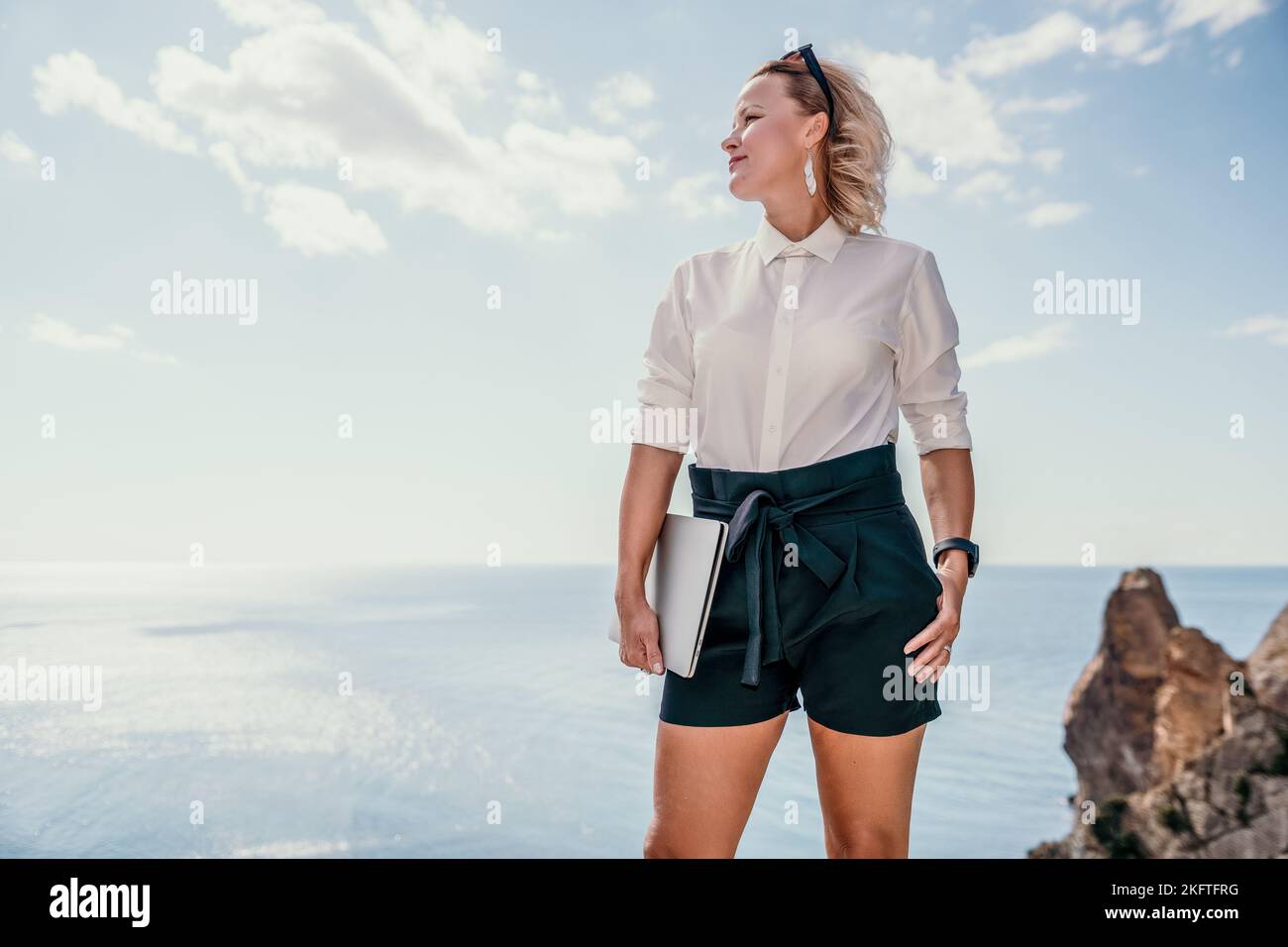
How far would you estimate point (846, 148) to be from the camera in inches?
58.4

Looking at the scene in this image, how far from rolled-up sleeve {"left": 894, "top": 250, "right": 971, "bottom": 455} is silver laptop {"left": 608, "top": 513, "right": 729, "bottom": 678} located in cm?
39

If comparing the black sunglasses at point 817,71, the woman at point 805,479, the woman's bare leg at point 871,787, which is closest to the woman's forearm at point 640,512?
the woman at point 805,479

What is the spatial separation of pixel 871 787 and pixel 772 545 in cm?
38

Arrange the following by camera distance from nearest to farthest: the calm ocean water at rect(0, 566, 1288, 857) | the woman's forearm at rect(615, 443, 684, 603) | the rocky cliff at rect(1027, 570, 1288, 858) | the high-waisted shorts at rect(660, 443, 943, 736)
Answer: the high-waisted shorts at rect(660, 443, 943, 736) < the woman's forearm at rect(615, 443, 684, 603) < the rocky cliff at rect(1027, 570, 1288, 858) < the calm ocean water at rect(0, 566, 1288, 857)

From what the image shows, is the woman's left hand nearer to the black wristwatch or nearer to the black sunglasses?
the black wristwatch

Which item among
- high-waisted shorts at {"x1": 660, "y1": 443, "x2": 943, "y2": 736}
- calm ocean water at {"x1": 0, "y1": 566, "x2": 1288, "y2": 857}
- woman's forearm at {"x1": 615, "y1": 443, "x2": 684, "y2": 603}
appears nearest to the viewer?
high-waisted shorts at {"x1": 660, "y1": 443, "x2": 943, "y2": 736}

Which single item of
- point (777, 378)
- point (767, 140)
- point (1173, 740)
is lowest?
point (1173, 740)

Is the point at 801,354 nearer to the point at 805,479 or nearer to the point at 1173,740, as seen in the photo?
the point at 805,479

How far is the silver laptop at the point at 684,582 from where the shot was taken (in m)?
1.32

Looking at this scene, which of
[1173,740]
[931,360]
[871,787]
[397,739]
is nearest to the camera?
[871,787]

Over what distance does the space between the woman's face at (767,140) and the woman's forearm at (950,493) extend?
0.52 meters

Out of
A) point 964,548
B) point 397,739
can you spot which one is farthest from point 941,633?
point 397,739

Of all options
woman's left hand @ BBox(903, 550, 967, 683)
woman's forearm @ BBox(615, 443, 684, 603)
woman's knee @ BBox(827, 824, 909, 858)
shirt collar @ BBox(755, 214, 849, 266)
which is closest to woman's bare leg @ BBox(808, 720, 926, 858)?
woman's knee @ BBox(827, 824, 909, 858)

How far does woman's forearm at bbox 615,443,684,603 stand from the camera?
141cm
